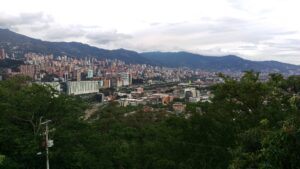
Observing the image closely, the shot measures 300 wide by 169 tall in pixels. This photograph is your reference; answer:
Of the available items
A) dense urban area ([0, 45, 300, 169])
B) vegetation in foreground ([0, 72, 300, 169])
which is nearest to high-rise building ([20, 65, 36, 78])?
dense urban area ([0, 45, 300, 169])

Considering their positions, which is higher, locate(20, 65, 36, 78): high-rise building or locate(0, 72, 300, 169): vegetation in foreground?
locate(0, 72, 300, 169): vegetation in foreground

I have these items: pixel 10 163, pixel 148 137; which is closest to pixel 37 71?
pixel 148 137

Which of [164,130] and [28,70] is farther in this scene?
[28,70]

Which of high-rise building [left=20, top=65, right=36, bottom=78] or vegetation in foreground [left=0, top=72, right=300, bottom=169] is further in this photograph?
high-rise building [left=20, top=65, right=36, bottom=78]

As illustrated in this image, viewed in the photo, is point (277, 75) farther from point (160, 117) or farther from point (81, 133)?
point (160, 117)

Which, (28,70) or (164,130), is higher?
(164,130)

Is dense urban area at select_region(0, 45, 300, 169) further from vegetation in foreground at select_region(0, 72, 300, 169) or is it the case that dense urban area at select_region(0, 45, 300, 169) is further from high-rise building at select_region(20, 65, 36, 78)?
high-rise building at select_region(20, 65, 36, 78)

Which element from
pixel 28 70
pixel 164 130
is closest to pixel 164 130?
pixel 164 130

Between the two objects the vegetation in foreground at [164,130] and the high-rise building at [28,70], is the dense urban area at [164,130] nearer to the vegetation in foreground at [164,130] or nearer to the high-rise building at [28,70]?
the vegetation in foreground at [164,130]

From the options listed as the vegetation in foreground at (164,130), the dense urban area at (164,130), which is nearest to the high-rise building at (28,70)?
the dense urban area at (164,130)

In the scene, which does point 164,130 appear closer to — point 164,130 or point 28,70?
point 164,130

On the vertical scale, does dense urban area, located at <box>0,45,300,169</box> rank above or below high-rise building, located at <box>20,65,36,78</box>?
above
